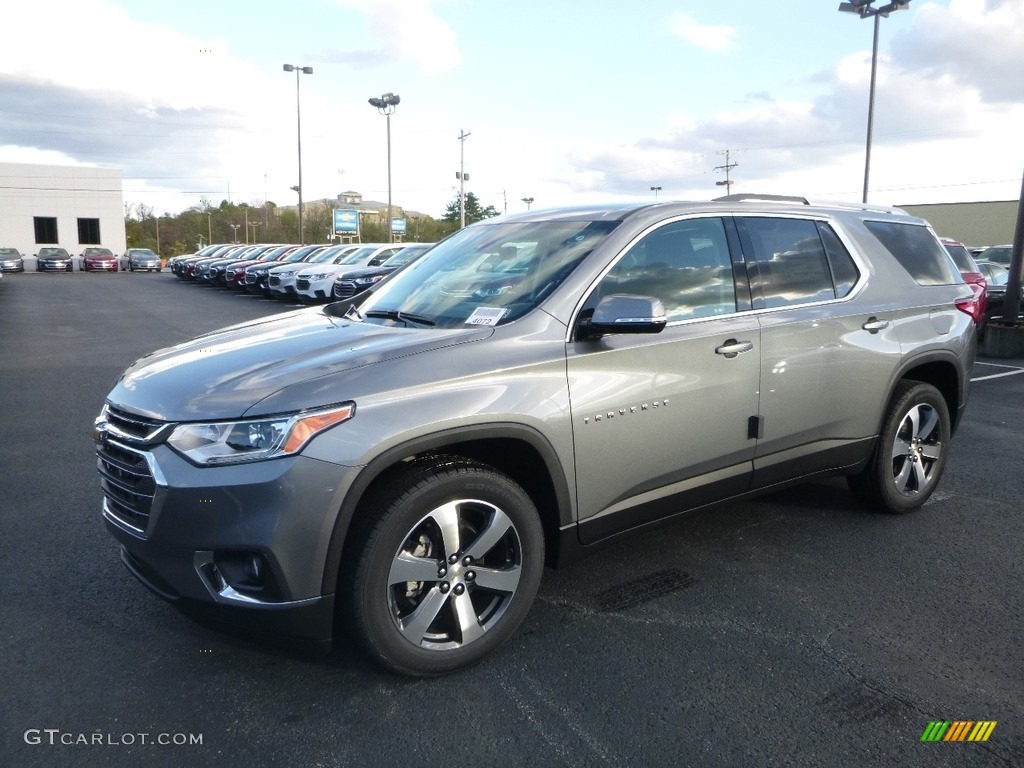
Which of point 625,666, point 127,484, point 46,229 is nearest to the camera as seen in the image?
point 127,484

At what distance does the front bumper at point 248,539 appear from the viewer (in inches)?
108

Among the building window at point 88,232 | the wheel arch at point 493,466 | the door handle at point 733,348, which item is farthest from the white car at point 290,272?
the building window at point 88,232

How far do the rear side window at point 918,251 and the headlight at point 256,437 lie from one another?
3.56 meters

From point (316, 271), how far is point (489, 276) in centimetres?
1812

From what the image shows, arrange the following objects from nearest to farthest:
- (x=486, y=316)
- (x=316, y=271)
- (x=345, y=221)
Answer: (x=486, y=316) < (x=316, y=271) < (x=345, y=221)

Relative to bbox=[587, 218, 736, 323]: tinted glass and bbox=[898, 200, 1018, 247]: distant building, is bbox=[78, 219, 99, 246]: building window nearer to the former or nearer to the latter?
bbox=[898, 200, 1018, 247]: distant building

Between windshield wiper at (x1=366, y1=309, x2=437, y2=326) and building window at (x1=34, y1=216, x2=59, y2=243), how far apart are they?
206ft

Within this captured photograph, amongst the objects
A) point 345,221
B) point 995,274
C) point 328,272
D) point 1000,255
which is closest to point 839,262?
point 995,274

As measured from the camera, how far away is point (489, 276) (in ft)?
12.9

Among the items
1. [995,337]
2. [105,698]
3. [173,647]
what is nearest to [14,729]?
[105,698]

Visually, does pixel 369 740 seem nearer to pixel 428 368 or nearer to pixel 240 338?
pixel 428 368

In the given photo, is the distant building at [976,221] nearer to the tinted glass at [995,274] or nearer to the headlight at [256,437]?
the tinted glass at [995,274]

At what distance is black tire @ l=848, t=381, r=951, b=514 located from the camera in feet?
15.8

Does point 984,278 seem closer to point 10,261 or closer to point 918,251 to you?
point 918,251
